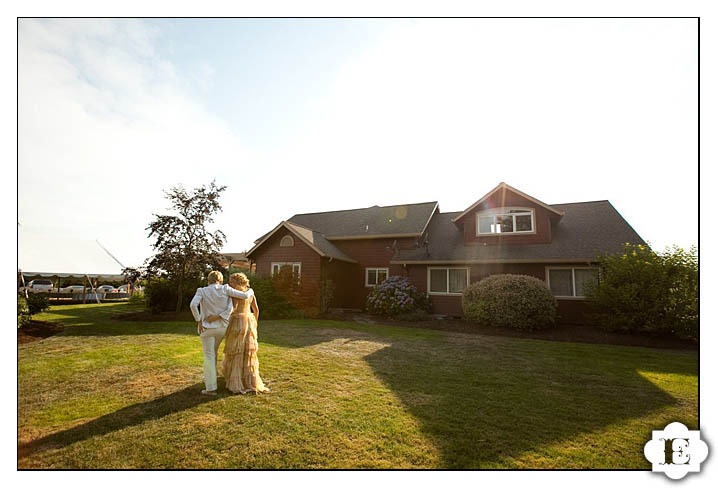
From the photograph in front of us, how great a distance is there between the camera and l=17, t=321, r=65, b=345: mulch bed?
8.87 metres

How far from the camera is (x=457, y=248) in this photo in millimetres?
16500

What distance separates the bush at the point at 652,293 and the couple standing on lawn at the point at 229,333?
38.8ft

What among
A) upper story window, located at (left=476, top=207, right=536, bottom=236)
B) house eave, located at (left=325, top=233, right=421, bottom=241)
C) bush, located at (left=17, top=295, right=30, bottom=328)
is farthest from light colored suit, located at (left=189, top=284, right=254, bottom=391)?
upper story window, located at (left=476, top=207, right=536, bottom=236)

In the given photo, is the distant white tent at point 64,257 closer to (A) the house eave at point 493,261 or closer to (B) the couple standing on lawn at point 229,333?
(B) the couple standing on lawn at point 229,333

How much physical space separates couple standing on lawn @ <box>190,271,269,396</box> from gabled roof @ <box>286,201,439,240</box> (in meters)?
13.4

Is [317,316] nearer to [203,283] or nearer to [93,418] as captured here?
[203,283]

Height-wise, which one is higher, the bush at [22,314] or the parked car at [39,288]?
the bush at [22,314]

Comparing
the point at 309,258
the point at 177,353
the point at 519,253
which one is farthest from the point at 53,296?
the point at 519,253

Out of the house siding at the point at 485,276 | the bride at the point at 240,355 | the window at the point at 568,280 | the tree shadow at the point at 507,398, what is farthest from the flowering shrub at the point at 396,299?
the bride at the point at 240,355

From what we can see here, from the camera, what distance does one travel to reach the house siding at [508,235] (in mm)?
15172

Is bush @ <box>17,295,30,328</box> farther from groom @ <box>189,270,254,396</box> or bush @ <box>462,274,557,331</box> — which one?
bush @ <box>462,274,557,331</box>

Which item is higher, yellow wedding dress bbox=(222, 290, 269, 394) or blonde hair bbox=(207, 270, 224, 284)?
blonde hair bbox=(207, 270, 224, 284)

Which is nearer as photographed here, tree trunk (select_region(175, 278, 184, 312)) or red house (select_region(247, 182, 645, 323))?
red house (select_region(247, 182, 645, 323))

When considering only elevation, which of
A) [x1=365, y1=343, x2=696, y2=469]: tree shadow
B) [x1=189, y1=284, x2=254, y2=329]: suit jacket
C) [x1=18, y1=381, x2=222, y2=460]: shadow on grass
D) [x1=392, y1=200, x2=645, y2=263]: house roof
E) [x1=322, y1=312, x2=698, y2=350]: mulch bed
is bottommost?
[x1=322, y1=312, x2=698, y2=350]: mulch bed
